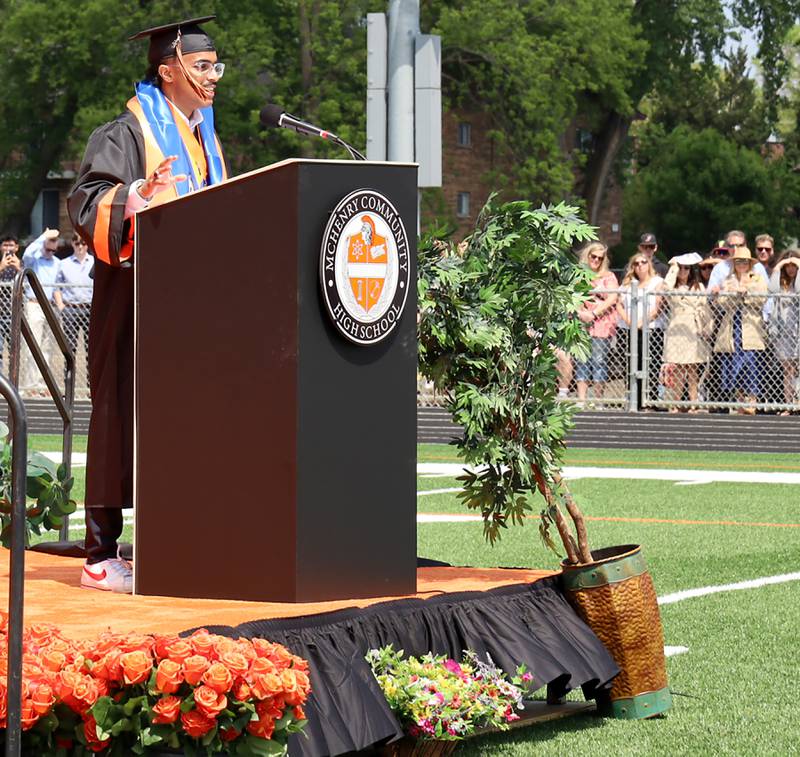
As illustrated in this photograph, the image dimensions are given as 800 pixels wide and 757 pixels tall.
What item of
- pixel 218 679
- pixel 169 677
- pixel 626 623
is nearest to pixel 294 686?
pixel 218 679

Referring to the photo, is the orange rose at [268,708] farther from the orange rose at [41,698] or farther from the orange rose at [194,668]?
the orange rose at [41,698]

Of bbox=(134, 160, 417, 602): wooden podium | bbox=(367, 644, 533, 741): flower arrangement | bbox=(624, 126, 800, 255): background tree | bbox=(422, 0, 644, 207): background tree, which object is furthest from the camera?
bbox=(624, 126, 800, 255): background tree

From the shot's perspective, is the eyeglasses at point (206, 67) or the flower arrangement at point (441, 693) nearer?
the flower arrangement at point (441, 693)

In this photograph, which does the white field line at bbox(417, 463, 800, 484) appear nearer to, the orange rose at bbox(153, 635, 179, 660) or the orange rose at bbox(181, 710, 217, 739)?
the orange rose at bbox(153, 635, 179, 660)

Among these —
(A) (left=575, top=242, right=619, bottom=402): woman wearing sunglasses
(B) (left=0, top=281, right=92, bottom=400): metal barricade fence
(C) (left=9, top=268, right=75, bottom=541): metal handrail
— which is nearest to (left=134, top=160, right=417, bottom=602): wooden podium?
(C) (left=9, top=268, right=75, bottom=541): metal handrail

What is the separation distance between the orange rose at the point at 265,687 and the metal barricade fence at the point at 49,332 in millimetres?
17222

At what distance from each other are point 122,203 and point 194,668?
227 centimetres

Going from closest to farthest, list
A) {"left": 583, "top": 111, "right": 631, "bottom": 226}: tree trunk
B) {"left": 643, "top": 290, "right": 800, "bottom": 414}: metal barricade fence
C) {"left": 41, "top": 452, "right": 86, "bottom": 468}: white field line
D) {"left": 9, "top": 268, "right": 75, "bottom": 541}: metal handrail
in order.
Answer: {"left": 9, "top": 268, "right": 75, "bottom": 541}: metal handrail
{"left": 41, "top": 452, "right": 86, "bottom": 468}: white field line
{"left": 643, "top": 290, "right": 800, "bottom": 414}: metal barricade fence
{"left": 583, "top": 111, "right": 631, "bottom": 226}: tree trunk

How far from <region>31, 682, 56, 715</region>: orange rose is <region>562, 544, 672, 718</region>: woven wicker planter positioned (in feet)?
7.91

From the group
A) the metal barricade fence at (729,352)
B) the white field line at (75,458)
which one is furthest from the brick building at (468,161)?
the white field line at (75,458)

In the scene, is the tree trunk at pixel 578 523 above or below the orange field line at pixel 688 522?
above

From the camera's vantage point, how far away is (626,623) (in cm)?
655

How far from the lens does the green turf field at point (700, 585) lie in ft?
20.7

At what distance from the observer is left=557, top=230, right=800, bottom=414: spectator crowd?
2047cm
